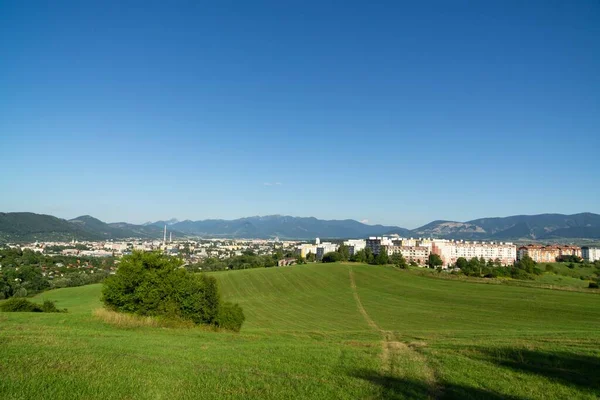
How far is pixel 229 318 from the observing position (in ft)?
105

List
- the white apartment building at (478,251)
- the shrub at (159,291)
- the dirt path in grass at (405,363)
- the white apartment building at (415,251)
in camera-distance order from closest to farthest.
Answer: the dirt path in grass at (405,363) → the shrub at (159,291) → the white apartment building at (415,251) → the white apartment building at (478,251)

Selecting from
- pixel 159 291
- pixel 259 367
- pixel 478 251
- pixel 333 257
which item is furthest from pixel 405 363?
pixel 478 251

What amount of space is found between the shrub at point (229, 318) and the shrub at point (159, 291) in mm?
365

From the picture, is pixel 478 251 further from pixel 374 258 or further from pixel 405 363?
pixel 405 363

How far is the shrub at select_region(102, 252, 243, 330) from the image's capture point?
2869cm

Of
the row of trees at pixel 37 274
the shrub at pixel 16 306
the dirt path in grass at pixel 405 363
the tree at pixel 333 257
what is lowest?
the row of trees at pixel 37 274

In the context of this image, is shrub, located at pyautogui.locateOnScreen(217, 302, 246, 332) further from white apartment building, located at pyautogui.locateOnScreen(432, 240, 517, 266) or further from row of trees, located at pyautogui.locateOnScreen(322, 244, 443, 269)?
white apartment building, located at pyautogui.locateOnScreen(432, 240, 517, 266)

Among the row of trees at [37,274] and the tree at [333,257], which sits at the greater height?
the tree at [333,257]

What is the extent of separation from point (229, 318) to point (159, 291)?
20.1 ft

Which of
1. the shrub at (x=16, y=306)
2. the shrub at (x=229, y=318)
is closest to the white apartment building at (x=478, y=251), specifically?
the shrub at (x=229, y=318)

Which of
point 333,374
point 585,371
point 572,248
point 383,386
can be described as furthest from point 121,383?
point 572,248

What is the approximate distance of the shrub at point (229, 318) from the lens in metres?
31.2

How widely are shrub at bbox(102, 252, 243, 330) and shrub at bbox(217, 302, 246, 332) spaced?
36 cm

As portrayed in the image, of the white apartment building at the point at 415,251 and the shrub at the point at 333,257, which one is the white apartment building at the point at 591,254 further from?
the shrub at the point at 333,257
